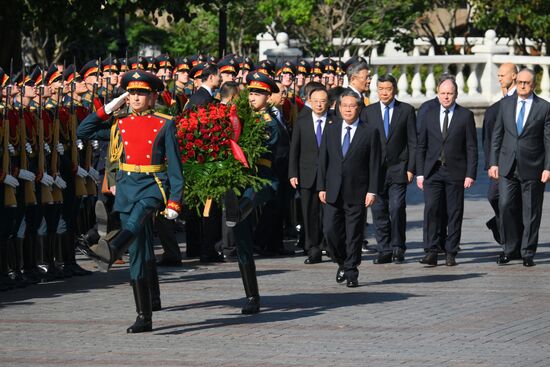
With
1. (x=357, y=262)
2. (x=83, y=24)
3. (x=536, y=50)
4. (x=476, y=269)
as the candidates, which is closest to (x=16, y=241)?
(x=357, y=262)

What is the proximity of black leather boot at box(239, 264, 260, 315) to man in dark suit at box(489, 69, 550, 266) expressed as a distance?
4.24 metres

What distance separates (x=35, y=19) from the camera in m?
23.2

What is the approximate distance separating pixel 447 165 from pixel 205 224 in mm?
2518

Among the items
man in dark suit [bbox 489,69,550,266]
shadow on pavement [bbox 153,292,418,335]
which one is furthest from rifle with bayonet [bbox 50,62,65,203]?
man in dark suit [bbox 489,69,550,266]

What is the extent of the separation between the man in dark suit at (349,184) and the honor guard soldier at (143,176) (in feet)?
9.23

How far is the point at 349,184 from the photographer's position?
1565 centimetres

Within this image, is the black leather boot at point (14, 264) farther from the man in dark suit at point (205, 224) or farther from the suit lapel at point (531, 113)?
the suit lapel at point (531, 113)

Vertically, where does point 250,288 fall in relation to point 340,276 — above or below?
above

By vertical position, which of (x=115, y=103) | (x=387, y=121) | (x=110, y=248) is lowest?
(x=110, y=248)

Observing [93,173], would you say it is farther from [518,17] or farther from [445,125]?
[518,17]

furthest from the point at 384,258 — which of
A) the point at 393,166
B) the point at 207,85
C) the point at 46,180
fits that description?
the point at 46,180

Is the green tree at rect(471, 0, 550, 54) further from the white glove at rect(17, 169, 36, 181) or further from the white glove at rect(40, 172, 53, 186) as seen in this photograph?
the white glove at rect(17, 169, 36, 181)

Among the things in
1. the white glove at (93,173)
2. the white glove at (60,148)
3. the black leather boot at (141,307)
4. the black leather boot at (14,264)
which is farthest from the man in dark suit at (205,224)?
the black leather boot at (141,307)

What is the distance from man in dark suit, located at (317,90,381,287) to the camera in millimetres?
15523
